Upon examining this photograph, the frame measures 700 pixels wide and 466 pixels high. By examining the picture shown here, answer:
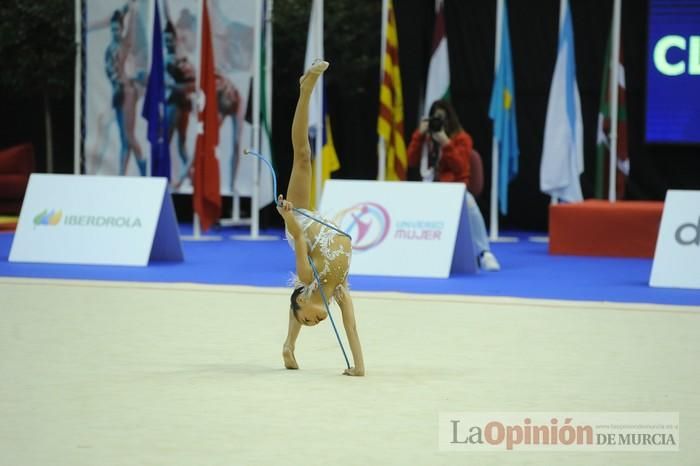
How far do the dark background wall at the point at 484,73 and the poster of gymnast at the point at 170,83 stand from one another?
1.87m

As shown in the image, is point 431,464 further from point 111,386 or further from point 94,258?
point 94,258

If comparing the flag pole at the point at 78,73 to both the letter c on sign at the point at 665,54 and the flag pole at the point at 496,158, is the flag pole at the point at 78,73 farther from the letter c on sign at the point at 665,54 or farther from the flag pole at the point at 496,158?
the letter c on sign at the point at 665,54

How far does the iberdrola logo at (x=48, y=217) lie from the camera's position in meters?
11.6

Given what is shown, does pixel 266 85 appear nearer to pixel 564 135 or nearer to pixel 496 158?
pixel 496 158

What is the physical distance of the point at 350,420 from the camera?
4.91 m

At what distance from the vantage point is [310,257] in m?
5.96

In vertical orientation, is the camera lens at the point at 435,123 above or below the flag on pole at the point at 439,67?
below

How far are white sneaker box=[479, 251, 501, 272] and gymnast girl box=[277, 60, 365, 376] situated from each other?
214 inches

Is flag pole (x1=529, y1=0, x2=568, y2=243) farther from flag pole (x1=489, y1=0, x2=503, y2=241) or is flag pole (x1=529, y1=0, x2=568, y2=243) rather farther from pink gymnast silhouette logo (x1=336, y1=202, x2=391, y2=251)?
pink gymnast silhouette logo (x1=336, y1=202, x2=391, y2=251)

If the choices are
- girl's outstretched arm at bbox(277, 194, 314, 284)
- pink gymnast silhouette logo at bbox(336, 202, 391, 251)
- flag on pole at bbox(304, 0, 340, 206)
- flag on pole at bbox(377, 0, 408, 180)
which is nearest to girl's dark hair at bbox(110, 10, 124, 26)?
flag on pole at bbox(304, 0, 340, 206)

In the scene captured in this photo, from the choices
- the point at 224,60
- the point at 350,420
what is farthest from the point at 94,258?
the point at 350,420

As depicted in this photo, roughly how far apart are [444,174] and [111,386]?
6.46 m

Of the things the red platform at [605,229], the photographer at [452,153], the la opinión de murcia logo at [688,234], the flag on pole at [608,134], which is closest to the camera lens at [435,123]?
the photographer at [452,153]

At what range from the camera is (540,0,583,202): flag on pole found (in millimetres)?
14453
